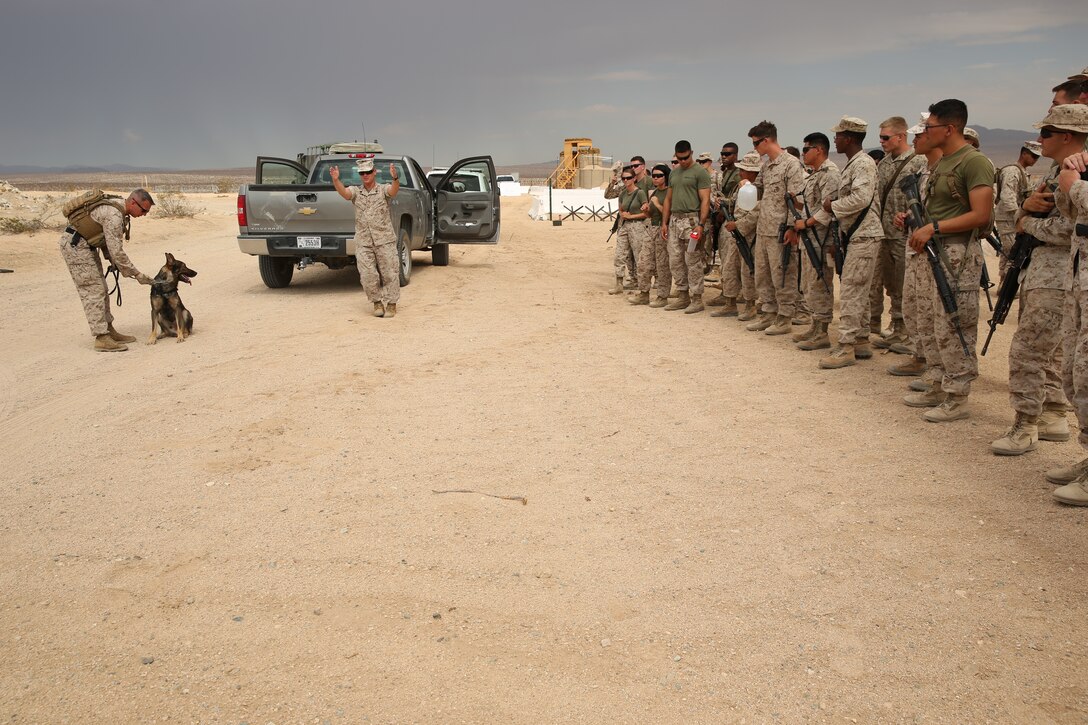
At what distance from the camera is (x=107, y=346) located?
300 inches

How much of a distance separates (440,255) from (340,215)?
14.5ft

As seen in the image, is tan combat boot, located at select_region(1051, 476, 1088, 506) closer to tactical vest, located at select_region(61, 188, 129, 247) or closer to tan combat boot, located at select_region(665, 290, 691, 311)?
tan combat boot, located at select_region(665, 290, 691, 311)

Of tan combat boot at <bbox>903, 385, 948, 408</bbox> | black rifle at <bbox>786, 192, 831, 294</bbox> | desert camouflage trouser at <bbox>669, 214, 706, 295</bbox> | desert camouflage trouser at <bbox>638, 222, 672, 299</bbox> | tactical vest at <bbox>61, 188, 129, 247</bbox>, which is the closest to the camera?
tan combat boot at <bbox>903, 385, 948, 408</bbox>

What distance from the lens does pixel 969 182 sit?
495 centimetres

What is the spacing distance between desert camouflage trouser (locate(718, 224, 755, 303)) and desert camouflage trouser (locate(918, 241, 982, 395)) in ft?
12.0

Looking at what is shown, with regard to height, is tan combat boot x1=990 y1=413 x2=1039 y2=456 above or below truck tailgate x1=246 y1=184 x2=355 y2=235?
below

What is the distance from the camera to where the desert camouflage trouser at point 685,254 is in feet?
30.5

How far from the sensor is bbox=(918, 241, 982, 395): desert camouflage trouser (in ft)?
16.7

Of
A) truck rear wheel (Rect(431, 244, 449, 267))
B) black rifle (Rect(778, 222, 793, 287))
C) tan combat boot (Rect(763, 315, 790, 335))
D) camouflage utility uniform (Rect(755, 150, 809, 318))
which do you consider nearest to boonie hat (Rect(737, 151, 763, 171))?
camouflage utility uniform (Rect(755, 150, 809, 318))

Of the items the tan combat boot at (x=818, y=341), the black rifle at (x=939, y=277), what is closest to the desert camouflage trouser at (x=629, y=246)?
the tan combat boot at (x=818, y=341)

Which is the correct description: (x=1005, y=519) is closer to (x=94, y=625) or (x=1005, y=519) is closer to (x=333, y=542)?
(x=333, y=542)

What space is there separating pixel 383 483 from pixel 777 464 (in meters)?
2.28

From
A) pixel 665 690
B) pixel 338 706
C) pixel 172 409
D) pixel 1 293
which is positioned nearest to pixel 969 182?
pixel 665 690

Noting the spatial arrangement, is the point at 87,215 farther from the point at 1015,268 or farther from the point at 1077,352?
the point at 1077,352
